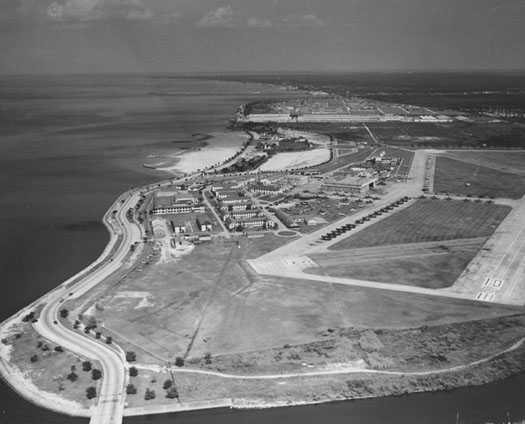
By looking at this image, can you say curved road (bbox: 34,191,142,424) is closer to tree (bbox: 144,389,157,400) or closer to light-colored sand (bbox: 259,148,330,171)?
tree (bbox: 144,389,157,400)

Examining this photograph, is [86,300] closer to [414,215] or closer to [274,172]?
[414,215]

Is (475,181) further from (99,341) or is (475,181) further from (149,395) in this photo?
(149,395)

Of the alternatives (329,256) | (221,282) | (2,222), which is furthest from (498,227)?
(2,222)

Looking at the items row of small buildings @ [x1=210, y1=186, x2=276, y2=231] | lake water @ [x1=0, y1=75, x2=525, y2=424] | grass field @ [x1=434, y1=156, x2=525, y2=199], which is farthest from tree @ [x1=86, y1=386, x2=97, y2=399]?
grass field @ [x1=434, y1=156, x2=525, y2=199]

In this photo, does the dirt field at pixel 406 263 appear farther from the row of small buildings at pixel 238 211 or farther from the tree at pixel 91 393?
the tree at pixel 91 393

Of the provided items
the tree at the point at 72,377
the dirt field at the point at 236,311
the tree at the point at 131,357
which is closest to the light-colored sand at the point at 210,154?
the dirt field at the point at 236,311

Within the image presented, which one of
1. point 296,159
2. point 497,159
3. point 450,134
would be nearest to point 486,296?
point 296,159

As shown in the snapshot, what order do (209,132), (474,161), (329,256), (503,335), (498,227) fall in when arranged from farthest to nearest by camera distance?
(209,132)
(474,161)
(498,227)
(329,256)
(503,335)
